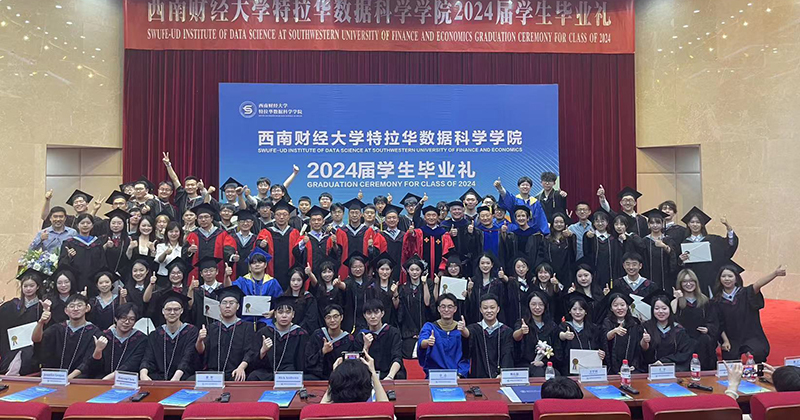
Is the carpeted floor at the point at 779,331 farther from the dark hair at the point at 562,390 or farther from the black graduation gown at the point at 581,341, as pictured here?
the dark hair at the point at 562,390

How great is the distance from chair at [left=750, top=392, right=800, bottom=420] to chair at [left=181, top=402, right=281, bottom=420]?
1.90 meters

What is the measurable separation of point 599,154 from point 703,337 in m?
4.89

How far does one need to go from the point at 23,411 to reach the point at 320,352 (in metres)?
2.04

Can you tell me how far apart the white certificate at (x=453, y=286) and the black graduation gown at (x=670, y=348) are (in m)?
1.40

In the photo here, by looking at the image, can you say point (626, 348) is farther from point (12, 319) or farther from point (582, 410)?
point (12, 319)

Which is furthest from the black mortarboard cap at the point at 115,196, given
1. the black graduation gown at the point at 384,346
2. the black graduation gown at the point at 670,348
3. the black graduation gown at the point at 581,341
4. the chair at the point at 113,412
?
the black graduation gown at the point at 670,348

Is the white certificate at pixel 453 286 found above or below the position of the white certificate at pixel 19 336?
above

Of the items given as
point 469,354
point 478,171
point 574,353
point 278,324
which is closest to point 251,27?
point 478,171

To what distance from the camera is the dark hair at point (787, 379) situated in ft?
7.91

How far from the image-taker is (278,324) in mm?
3959

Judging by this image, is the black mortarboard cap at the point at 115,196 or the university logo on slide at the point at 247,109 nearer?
the black mortarboard cap at the point at 115,196

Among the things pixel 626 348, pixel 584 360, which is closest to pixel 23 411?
pixel 584 360

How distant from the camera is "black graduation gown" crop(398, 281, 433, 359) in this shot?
4.72 meters

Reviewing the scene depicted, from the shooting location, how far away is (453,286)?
448cm
